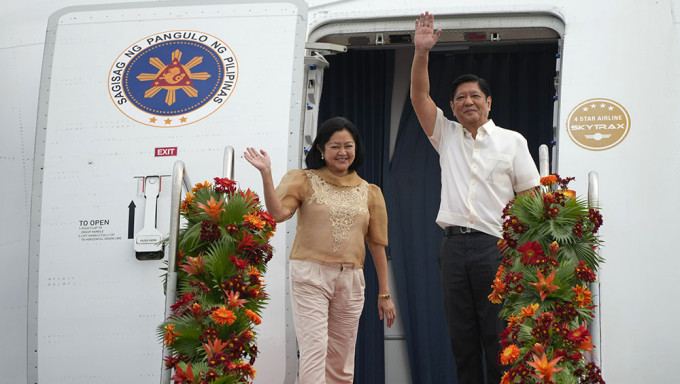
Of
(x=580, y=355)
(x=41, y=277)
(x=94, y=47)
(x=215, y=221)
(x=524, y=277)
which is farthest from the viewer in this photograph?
(x=94, y=47)

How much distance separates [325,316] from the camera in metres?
3.43

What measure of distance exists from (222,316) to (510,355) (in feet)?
3.66

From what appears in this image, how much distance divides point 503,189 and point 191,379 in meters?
1.57

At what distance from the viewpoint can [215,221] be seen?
131 inches

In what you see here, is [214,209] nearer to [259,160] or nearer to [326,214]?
[259,160]

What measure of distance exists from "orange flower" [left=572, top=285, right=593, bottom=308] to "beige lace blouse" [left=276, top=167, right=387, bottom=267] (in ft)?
3.22

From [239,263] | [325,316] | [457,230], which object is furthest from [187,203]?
[457,230]

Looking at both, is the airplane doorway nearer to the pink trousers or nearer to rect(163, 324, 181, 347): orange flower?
the pink trousers

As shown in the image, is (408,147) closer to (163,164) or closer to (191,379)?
(163,164)

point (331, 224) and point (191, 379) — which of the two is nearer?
point (191, 379)

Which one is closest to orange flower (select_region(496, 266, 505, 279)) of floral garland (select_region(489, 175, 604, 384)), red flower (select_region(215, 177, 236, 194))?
floral garland (select_region(489, 175, 604, 384))

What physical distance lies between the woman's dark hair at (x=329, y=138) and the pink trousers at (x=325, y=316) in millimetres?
502

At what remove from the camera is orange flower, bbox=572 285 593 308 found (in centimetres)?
301

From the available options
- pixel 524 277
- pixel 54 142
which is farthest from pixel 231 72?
pixel 524 277
